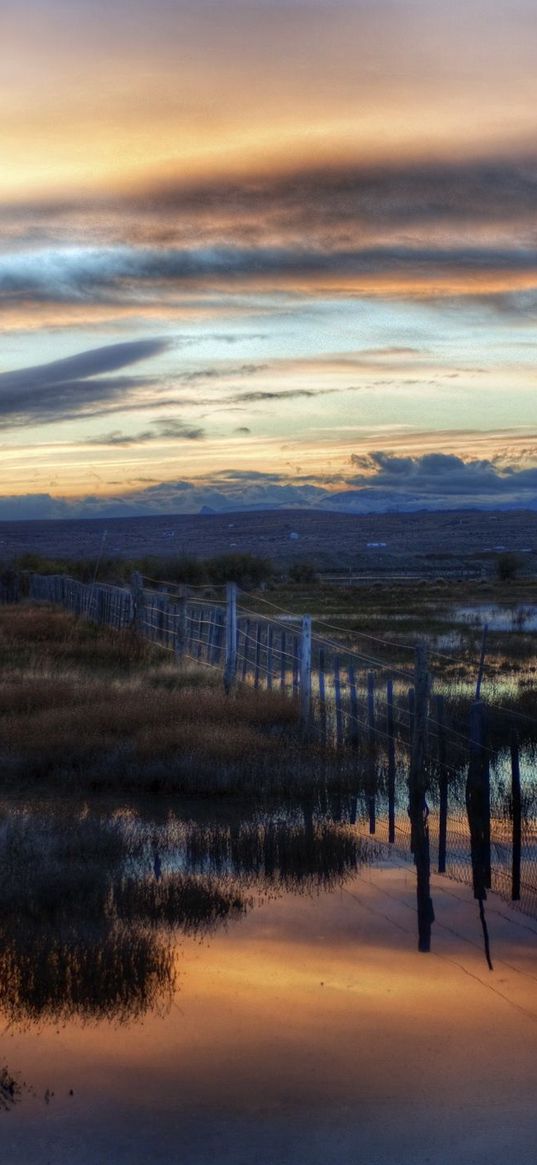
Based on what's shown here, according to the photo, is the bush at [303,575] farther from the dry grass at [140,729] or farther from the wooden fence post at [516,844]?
the wooden fence post at [516,844]

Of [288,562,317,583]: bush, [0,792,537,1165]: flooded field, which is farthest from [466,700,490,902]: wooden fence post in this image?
[288,562,317,583]: bush

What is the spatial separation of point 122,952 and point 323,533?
18131cm

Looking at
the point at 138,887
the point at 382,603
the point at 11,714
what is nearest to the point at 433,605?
the point at 382,603

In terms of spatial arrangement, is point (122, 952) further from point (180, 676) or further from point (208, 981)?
point (180, 676)

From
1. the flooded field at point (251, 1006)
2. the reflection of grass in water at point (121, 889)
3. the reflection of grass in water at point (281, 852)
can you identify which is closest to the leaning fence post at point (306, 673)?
the reflection of grass in water at point (121, 889)

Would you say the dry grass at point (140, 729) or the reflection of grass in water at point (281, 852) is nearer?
the reflection of grass in water at point (281, 852)

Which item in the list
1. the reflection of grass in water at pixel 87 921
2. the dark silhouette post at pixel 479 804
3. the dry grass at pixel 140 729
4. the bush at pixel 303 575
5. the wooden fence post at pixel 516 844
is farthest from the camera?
the bush at pixel 303 575

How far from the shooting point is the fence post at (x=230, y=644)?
1788 cm

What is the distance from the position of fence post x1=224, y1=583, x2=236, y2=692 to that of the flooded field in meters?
7.31

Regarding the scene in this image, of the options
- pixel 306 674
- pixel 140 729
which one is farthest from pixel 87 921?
pixel 306 674

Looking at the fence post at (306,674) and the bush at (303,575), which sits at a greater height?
the fence post at (306,674)

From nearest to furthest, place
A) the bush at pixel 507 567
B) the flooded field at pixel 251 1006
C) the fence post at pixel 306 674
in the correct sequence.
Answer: the flooded field at pixel 251 1006
the fence post at pixel 306 674
the bush at pixel 507 567

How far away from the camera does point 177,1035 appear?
6.47 meters

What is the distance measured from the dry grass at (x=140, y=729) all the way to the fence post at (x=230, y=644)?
365 mm
